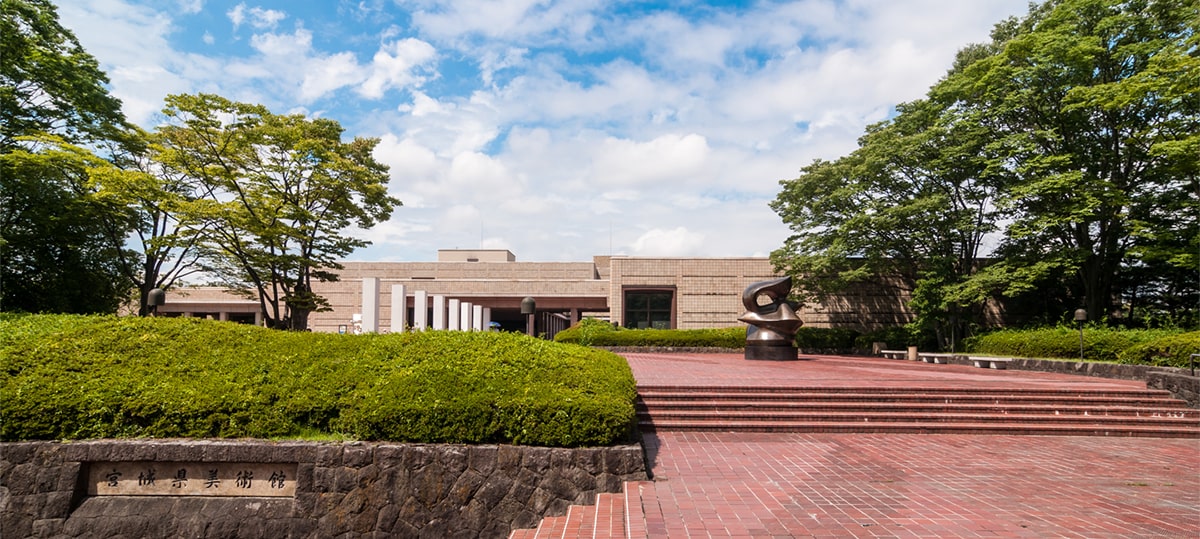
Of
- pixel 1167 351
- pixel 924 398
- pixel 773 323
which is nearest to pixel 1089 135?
pixel 1167 351

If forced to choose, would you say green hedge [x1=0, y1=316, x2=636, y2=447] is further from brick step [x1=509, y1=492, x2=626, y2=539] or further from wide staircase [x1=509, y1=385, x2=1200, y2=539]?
wide staircase [x1=509, y1=385, x2=1200, y2=539]

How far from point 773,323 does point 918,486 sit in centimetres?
1304

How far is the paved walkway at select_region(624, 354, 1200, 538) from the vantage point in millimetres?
4527

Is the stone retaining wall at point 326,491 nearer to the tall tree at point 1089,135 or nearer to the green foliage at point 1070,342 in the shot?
→ the green foliage at point 1070,342

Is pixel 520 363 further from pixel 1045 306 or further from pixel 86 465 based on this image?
pixel 1045 306

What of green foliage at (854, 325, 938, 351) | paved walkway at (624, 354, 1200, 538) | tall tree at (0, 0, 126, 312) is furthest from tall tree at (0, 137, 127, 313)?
green foliage at (854, 325, 938, 351)

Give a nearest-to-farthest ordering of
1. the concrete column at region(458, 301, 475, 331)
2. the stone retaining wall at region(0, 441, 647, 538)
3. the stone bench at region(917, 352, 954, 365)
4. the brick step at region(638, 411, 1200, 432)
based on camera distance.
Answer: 1. the stone retaining wall at region(0, 441, 647, 538)
2. the brick step at region(638, 411, 1200, 432)
3. the stone bench at region(917, 352, 954, 365)
4. the concrete column at region(458, 301, 475, 331)

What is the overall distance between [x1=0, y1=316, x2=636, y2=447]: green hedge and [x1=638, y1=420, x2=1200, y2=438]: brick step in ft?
6.43

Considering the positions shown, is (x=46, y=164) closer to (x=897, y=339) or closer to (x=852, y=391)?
(x=852, y=391)

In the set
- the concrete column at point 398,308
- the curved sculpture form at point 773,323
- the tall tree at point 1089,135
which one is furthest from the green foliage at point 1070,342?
the concrete column at point 398,308

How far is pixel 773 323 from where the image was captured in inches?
729

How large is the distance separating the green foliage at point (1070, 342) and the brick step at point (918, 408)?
5167mm

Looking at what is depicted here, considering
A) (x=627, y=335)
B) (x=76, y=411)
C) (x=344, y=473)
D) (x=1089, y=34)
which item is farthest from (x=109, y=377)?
(x=1089, y=34)

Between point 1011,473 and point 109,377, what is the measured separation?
378 inches
